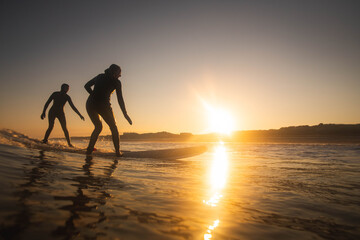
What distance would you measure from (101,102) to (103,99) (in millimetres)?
91

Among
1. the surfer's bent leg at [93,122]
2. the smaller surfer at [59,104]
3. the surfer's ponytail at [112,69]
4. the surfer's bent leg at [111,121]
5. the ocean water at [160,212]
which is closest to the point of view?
the ocean water at [160,212]

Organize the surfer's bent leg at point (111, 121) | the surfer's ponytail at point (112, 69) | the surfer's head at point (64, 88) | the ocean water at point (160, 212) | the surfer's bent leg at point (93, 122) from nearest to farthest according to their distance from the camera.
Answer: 1. the ocean water at point (160, 212)
2. the surfer's ponytail at point (112, 69)
3. the surfer's bent leg at point (93, 122)
4. the surfer's bent leg at point (111, 121)
5. the surfer's head at point (64, 88)

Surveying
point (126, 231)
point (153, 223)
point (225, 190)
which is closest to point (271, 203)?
point (225, 190)

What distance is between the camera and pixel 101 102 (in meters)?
5.26

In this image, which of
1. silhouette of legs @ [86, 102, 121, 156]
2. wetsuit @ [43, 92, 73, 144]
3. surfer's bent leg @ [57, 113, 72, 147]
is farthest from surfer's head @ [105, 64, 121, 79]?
surfer's bent leg @ [57, 113, 72, 147]

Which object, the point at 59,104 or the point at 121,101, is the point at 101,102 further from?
the point at 59,104

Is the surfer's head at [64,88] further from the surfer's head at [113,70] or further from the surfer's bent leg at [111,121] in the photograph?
the surfer's head at [113,70]

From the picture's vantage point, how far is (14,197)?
4.24 feet

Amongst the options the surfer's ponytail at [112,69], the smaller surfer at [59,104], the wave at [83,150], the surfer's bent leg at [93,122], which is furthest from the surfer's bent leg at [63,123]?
the surfer's ponytail at [112,69]

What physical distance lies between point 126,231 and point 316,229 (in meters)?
1.17

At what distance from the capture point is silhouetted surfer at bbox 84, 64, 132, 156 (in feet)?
16.9

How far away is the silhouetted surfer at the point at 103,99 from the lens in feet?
16.9

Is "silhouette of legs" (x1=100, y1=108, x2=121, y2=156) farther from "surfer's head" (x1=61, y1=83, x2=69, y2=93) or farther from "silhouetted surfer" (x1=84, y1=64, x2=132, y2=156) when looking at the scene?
"surfer's head" (x1=61, y1=83, x2=69, y2=93)

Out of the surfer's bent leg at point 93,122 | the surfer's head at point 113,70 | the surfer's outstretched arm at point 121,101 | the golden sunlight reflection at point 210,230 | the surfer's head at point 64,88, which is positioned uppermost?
the surfer's head at point 64,88
